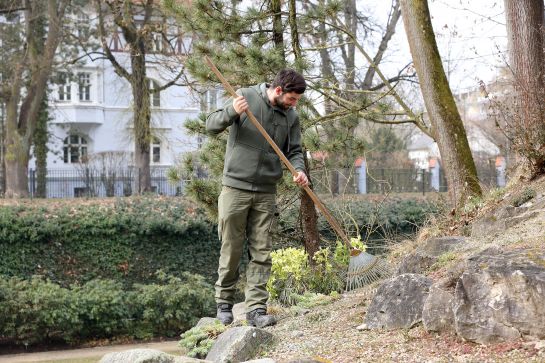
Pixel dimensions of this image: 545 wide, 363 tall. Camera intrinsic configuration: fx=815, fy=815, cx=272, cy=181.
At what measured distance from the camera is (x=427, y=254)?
21.9 ft

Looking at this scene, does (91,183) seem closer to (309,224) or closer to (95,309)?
(95,309)

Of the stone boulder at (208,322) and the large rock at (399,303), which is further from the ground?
the large rock at (399,303)

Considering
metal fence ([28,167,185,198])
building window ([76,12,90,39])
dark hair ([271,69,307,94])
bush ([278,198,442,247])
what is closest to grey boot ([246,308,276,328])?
dark hair ([271,69,307,94])

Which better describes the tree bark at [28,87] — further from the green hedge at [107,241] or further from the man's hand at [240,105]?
the man's hand at [240,105]

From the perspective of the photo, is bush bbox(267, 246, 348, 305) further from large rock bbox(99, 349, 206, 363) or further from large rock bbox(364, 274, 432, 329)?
large rock bbox(99, 349, 206, 363)

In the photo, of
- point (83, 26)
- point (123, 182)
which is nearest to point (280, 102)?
point (83, 26)

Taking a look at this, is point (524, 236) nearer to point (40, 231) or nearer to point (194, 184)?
Answer: point (194, 184)

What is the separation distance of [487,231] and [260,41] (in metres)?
3.78

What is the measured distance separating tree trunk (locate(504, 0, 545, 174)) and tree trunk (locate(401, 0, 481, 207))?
2.69ft

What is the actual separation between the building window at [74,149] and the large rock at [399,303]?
3358 cm

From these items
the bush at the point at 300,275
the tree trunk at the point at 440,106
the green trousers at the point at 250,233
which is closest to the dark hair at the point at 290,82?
the green trousers at the point at 250,233

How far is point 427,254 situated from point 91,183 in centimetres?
2312

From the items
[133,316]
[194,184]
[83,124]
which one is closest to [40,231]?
[133,316]

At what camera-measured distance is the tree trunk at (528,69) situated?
8.33 metres
